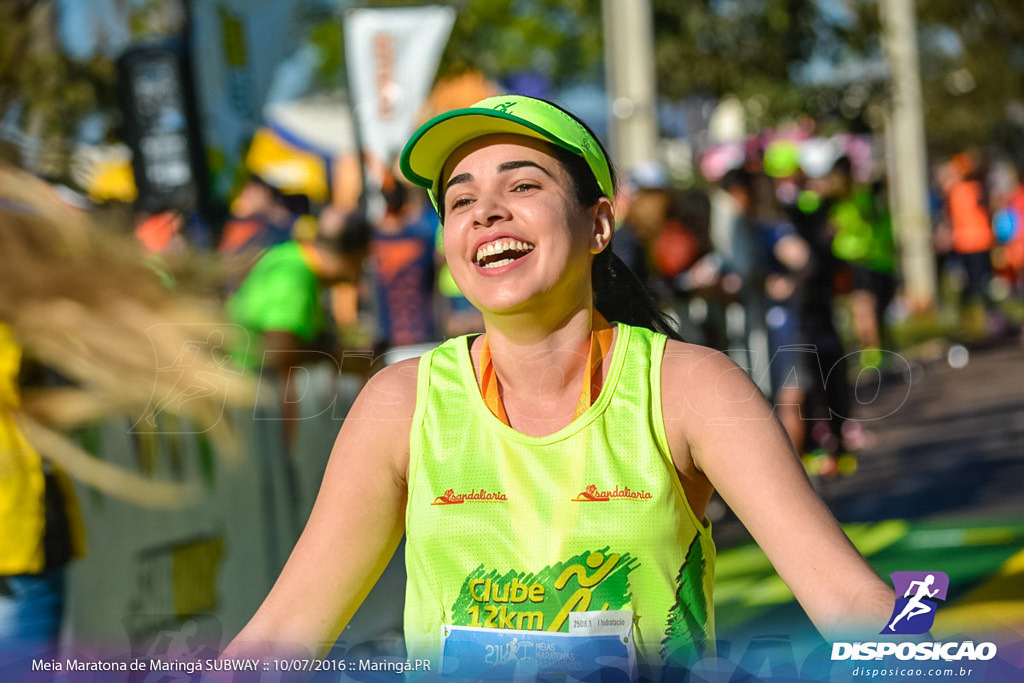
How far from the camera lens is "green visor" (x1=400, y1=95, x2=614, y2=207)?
2.27 meters

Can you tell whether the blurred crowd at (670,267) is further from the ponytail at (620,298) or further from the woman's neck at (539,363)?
the woman's neck at (539,363)

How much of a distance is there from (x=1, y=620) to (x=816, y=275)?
21.0 feet

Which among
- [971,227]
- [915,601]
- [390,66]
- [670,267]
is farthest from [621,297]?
[971,227]

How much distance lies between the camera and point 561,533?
7.21 feet

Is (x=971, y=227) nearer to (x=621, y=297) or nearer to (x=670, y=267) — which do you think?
(x=670, y=267)

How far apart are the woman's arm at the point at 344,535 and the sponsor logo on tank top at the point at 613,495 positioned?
339 millimetres

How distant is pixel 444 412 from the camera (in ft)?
7.66

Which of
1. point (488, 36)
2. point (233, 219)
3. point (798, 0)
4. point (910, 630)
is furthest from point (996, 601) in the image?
point (488, 36)

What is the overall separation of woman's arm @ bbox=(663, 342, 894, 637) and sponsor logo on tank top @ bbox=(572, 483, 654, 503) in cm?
10

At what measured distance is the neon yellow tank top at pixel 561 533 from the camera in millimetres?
2193

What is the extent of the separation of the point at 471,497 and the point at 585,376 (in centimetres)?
30

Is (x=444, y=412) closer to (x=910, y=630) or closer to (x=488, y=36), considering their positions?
(x=910, y=630)

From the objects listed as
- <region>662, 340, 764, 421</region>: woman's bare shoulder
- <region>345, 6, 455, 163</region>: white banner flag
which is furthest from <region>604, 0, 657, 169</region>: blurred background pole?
<region>662, 340, 764, 421</region>: woman's bare shoulder

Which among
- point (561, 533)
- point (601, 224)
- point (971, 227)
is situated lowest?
point (561, 533)
